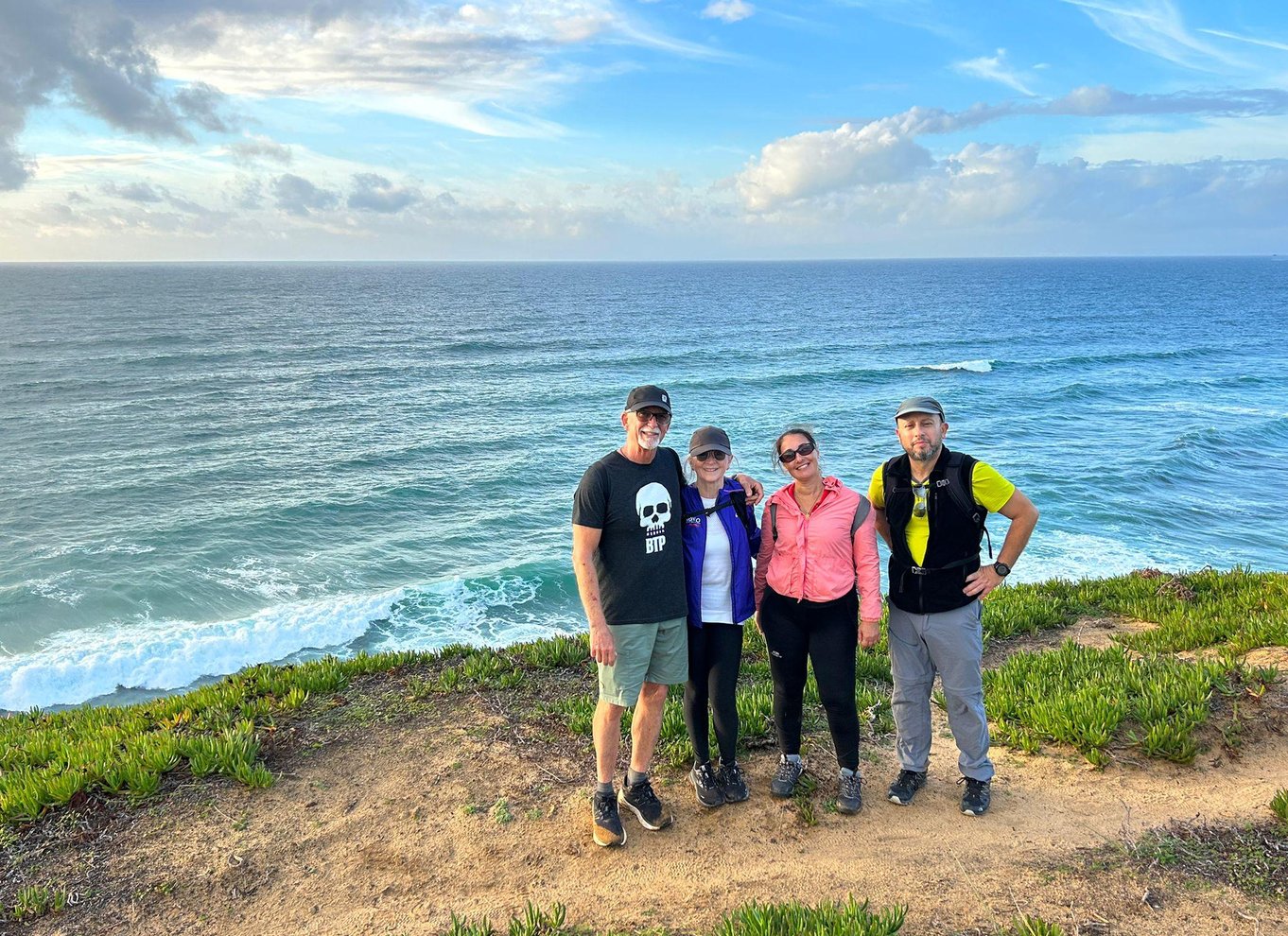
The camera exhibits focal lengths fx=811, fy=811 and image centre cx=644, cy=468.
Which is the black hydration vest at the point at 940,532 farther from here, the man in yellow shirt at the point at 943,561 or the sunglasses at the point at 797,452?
the sunglasses at the point at 797,452

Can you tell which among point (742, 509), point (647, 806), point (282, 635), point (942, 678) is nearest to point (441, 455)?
point (282, 635)

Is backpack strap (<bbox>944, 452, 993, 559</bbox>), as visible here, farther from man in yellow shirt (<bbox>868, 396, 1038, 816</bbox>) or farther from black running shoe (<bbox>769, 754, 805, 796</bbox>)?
black running shoe (<bbox>769, 754, 805, 796</bbox>)

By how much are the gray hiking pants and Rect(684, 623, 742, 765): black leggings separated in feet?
3.28

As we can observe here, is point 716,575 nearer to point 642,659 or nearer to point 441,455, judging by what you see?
point 642,659

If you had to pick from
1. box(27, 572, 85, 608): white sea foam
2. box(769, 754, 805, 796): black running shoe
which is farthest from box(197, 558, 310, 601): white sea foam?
box(769, 754, 805, 796): black running shoe

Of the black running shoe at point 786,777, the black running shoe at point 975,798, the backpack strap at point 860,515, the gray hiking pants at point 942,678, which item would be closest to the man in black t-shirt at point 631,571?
the backpack strap at point 860,515

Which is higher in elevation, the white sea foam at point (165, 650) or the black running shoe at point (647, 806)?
the black running shoe at point (647, 806)

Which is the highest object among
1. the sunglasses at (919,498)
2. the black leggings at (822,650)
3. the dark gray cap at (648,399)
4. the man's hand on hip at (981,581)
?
the dark gray cap at (648,399)

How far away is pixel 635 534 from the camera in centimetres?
450

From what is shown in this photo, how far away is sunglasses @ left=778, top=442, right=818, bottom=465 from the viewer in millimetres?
4629

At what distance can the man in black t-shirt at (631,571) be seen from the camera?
4430mm

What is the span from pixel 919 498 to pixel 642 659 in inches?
72.4

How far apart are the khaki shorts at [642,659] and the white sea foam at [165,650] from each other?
1207cm

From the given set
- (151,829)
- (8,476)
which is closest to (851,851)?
(151,829)
